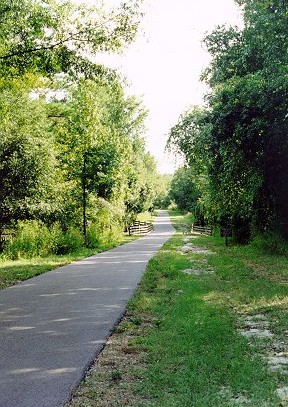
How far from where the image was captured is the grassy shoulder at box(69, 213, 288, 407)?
4.42m

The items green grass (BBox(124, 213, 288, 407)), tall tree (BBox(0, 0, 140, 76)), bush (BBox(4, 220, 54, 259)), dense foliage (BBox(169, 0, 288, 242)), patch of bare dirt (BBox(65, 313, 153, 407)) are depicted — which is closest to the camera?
patch of bare dirt (BBox(65, 313, 153, 407))

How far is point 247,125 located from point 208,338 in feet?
36.2

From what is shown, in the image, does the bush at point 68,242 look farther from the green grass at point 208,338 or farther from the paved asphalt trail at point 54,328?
the green grass at point 208,338

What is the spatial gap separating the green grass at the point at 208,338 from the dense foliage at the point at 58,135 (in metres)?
6.07

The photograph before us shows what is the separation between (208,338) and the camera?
20.9 feet

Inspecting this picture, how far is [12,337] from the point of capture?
657 centimetres

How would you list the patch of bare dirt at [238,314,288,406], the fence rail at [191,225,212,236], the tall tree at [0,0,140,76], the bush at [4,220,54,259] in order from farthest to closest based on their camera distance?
the fence rail at [191,225,212,236]
the bush at [4,220,54,259]
the tall tree at [0,0,140,76]
the patch of bare dirt at [238,314,288,406]

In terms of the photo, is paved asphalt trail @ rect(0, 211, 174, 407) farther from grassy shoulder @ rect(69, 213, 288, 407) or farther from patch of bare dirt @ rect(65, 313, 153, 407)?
grassy shoulder @ rect(69, 213, 288, 407)

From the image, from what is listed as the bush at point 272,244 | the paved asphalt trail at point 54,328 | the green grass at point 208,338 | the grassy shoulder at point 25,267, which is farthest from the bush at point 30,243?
the bush at point 272,244

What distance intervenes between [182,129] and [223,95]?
4.21 m

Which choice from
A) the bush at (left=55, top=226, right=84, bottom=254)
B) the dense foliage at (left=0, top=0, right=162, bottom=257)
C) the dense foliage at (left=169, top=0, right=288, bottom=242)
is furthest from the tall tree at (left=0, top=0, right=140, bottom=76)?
the bush at (left=55, top=226, right=84, bottom=254)

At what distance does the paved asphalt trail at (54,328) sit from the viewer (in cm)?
464

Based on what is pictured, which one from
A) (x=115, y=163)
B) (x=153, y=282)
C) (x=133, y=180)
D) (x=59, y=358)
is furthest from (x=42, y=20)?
(x=133, y=180)

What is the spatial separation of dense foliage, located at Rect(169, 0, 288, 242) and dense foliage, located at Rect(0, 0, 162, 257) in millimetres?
4004
